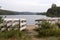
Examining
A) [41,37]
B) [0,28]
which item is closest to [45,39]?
[41,37]

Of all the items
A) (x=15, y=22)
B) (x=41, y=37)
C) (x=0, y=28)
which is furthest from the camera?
(x=15, y=22)

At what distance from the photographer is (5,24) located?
554 inches

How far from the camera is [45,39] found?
1158 cm

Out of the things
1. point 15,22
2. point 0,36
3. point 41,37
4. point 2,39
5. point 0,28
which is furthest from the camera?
point 15,22

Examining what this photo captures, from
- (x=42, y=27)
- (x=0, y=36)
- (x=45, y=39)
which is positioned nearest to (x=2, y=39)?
(x=0, y=36)

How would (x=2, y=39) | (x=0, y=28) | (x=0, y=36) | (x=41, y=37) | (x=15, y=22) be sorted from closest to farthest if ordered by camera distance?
1. (x=2, y=39)
2. (x=0, y=36)
3. (x=41, y=37)
4. (x=0, y=28)
5. (x=15, y=22)

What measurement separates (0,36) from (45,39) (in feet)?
7.68

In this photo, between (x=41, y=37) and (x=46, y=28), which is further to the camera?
(x=46, y=28)

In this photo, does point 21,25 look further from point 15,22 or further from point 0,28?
point 0,28

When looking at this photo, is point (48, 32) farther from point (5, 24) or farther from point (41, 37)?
point (5, 24)

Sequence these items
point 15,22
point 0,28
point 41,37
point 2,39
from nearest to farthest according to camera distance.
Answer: point 2,39 < point 41,37 < point 0,28 < point 15,22

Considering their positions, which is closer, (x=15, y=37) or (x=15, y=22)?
(x=15, y=37)

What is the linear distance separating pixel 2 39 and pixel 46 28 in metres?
4.51

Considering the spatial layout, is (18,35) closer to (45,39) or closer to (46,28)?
(45,39)
